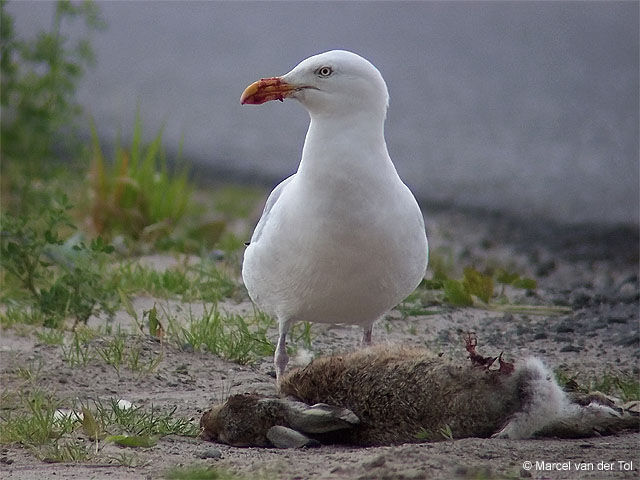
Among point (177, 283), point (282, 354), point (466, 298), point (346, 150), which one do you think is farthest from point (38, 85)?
point (346, 150)

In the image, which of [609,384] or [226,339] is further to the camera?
[226,339]

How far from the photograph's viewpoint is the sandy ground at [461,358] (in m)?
3.70

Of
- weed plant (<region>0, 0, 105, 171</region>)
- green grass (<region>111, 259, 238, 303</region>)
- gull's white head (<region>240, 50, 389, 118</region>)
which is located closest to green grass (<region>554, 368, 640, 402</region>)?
gull's white head (<region>240, 50, 389, 118</region>)

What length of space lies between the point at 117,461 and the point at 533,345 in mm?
2511

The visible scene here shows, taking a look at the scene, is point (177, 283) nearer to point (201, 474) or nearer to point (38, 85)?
point (38, 85)

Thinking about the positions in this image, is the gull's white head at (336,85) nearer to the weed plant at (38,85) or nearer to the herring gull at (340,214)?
the herring gull at (340,214)

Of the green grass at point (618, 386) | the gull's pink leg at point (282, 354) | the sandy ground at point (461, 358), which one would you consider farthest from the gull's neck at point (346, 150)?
the green grass at point (618, 386)

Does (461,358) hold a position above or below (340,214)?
below

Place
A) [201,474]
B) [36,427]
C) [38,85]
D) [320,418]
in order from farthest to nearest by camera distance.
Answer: [38,85] → [36,427] → [320,418] → [201,474]

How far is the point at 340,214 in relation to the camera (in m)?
4.64

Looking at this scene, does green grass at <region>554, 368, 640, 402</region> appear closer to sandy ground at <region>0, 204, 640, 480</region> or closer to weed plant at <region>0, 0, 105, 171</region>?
sandy ground at <region>0, 204, 640, 480</region>

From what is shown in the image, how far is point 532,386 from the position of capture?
4074 mm

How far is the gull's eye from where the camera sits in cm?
481

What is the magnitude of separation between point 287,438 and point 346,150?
4.08ft
